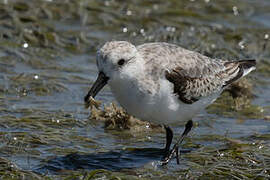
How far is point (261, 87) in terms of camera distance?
11133 mm

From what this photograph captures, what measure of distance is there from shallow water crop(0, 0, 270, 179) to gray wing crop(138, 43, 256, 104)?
79 centimetres

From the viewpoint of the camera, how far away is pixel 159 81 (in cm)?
737

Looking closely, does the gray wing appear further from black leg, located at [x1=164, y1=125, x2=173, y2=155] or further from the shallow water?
the shallow water

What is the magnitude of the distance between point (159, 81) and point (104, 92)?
316 cm

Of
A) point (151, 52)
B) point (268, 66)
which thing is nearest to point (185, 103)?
point (151, 52)

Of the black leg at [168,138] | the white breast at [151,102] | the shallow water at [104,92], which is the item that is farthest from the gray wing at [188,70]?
Answer: the shallow water at [104,92]

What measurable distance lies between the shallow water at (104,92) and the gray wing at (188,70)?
79 centimetres

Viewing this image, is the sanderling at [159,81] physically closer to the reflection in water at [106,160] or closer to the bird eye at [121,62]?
the bird eye at [121,62]

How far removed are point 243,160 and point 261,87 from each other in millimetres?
3422

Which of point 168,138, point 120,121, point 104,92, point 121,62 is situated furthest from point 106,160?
point 104,92

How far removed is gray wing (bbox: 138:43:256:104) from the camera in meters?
7.59

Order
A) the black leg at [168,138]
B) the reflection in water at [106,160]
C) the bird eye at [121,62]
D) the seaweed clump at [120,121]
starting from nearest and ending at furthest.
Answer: the bird eye at [121,62] → the reflection in water at [106,160] → the black leg at [168,138] → the seaweed clump at [120,121]

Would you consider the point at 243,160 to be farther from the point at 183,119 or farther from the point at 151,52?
the point at 151,52

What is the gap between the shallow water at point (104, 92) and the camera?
775 cm
